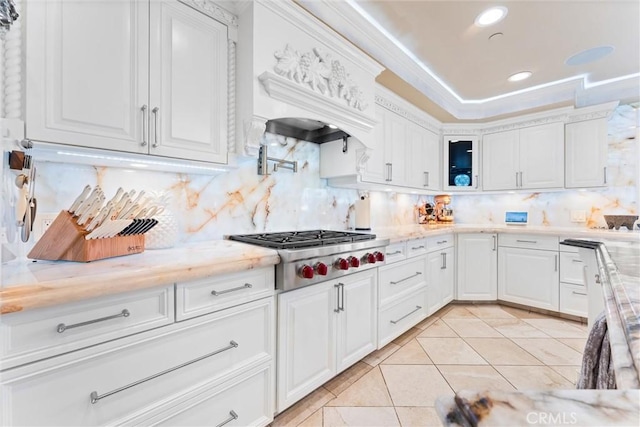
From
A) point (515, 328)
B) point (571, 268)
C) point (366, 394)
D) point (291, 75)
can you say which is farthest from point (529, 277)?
point (291, 75)

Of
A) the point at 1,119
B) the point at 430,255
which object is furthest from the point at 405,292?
the point at 1,119

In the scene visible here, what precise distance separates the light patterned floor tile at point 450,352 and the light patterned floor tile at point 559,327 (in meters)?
0.99

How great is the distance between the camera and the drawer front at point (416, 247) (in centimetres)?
254

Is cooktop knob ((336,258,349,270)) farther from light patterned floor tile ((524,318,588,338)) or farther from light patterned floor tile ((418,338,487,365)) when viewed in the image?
light patterned floor tile ((524,318,588,338))

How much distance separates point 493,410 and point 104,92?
1608 mm

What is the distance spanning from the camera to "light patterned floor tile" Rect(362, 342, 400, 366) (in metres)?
2.16

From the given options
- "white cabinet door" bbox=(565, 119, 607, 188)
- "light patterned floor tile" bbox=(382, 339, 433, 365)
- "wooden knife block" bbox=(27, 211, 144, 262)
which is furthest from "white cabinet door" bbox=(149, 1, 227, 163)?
"white cabinet door" bbox=(565, 119, 607, 188)

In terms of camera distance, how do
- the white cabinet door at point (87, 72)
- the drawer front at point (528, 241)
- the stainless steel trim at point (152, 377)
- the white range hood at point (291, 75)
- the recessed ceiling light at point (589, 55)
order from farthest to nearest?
the drawer front at point (528, 241) → the recessed ceiling light at point (589, 55) → the white range hood at point (291, 75) → the white cabinet door at point (87, 72) → the stainless steel trim at point (152, 377)

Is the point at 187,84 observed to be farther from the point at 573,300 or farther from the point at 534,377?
the point at 573,300

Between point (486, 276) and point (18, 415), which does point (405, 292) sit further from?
point (18, 415)

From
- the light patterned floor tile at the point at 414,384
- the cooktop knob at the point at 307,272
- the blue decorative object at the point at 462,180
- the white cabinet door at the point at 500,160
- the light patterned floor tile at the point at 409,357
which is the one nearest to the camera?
the cooktop knob at the point at 307,272

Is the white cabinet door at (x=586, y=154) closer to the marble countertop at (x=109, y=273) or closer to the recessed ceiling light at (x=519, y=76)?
the recessed ceiling light at (x=519, y=76)

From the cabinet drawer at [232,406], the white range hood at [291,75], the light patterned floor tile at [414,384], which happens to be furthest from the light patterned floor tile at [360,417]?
the white range hood at [291,75]

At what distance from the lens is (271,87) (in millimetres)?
1630
